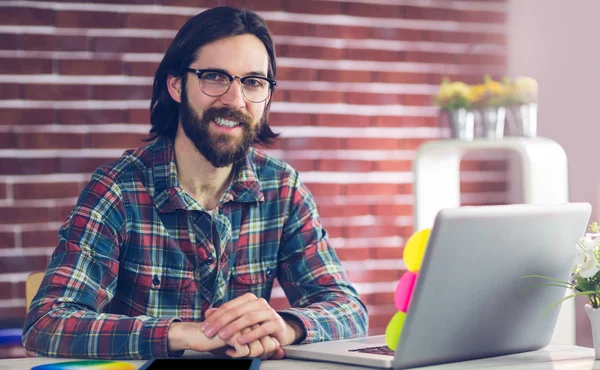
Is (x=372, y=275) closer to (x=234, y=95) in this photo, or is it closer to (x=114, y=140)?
(x=114, y=140)

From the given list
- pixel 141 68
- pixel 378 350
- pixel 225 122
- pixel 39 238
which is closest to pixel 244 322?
pixel 378 350

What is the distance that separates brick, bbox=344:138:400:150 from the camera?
150 inches

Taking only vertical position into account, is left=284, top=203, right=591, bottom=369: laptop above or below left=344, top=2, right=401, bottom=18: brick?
below

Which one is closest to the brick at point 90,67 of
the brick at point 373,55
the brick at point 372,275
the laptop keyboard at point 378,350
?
the brick at point 373,55

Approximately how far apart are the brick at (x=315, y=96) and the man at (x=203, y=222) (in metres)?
1.53

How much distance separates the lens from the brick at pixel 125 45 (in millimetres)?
3363

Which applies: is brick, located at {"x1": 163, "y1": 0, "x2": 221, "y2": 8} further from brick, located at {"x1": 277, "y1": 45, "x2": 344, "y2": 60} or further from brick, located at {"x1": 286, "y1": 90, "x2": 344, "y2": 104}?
brick, located at {"x1": 286, "y1": 90, "x2": 344, "y2": 104}

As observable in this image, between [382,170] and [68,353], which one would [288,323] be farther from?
[382,170]

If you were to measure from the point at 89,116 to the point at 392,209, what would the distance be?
1424 mm

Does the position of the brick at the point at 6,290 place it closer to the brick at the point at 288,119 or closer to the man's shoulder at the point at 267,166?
the brick at the point at 288,119

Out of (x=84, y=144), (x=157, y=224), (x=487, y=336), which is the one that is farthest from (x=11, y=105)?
(x=487, y=336)

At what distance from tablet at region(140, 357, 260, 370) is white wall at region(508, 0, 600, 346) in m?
2.49

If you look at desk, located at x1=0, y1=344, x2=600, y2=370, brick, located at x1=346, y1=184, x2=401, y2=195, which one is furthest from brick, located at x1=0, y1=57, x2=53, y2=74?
desk, located at x1=0, y1=344, x2=600, y2=370

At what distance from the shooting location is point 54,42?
330 centimetres
